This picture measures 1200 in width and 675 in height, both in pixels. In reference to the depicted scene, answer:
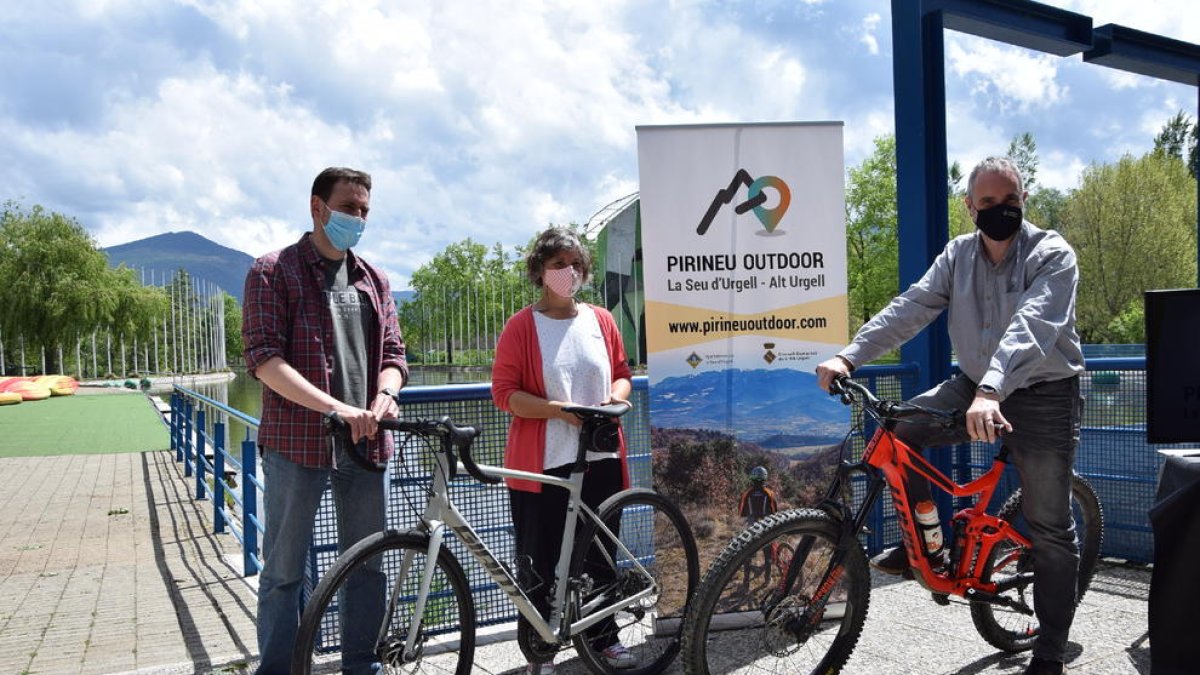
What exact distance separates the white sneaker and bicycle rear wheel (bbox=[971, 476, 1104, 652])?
1.42 m

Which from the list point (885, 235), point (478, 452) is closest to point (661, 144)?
point (478, 452)

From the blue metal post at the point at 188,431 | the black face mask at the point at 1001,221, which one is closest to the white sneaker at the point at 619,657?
the black face mask at the point at 1001,221

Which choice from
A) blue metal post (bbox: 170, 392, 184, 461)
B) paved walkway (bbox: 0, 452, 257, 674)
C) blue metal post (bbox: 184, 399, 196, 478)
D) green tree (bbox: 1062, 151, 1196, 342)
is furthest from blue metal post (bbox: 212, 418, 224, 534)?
green tree (bbox: 1062, 151, 1196, 342)

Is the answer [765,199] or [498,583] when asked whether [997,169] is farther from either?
[498,583]

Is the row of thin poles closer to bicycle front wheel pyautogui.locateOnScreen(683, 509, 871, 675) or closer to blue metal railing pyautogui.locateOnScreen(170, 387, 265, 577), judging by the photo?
blue metal railing pyautogui.locateOnScreen(170, 387, 265, 577)

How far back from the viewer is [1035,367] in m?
3.31

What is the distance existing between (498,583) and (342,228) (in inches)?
54.9

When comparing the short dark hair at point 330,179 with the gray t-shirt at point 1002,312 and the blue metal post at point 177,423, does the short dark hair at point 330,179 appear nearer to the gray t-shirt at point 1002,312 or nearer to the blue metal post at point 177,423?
the gray t-shirt at point 1002,312

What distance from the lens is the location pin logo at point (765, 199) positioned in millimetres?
4461

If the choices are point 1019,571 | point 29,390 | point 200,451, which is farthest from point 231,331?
point 1019,571

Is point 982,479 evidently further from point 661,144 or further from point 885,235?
point 885,235

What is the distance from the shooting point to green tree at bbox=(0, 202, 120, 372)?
5962 centimetres

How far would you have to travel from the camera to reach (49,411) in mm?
31219

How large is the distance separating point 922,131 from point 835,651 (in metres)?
3.33
